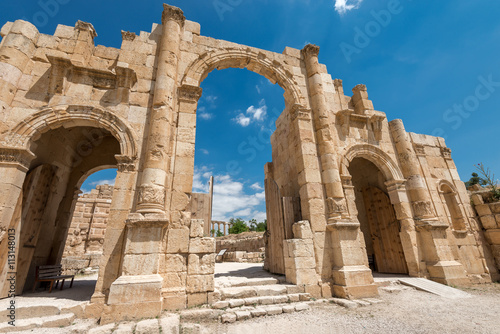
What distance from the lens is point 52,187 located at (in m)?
6.24

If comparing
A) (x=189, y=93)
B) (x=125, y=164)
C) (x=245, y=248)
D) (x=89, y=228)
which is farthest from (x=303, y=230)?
(x=89, y=228)

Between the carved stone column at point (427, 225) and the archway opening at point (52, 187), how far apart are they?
9.00 metres

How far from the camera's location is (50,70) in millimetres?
5141

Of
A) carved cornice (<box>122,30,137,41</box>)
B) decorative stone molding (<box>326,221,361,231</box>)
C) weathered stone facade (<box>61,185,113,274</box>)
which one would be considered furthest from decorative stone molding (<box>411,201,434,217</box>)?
weathered stone facade (<box>61,185,113,274</box>)

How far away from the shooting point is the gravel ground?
336cm

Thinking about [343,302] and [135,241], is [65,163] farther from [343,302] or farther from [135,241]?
[343,302]

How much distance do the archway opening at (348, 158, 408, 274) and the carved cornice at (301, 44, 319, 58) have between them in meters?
4.83

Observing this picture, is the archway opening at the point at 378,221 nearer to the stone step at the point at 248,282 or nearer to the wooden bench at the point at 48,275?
the stone step at the point at 248,282

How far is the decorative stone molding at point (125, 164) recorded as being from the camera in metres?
4.84

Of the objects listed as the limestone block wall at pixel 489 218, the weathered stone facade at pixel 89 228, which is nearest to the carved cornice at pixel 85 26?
the weathered stone facade at pixel 89 228

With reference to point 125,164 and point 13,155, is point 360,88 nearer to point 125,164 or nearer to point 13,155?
point 125,164

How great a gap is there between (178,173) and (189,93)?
7.16 ft

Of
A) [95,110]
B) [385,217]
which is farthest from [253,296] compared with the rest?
[385,217]

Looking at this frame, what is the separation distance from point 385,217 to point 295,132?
183 inches
